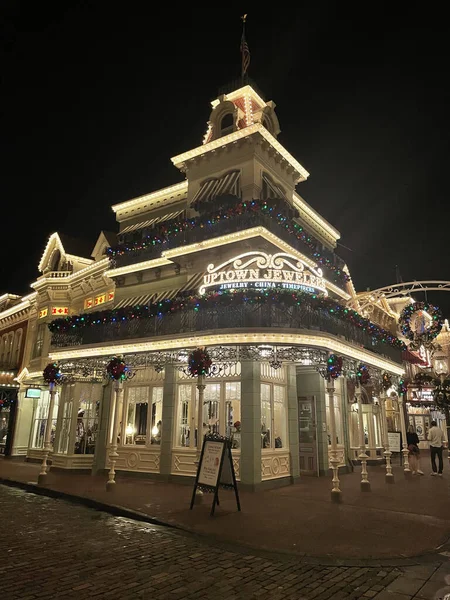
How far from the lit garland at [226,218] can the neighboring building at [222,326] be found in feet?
0.22

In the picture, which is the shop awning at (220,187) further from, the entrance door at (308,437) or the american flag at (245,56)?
the entrance door at (308,437)

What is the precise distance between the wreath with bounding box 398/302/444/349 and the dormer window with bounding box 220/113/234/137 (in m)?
10.9

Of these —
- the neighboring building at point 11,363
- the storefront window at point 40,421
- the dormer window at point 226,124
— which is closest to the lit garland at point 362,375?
the dormer window at point 226,124

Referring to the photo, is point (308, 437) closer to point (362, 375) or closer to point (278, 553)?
point (362, 375)

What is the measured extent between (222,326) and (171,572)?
23.1 ft

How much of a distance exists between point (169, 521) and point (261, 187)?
1283 centimetres

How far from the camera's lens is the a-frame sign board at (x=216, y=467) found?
9.84m

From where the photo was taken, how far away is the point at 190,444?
15.2m

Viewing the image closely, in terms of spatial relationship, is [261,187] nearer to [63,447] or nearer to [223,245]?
[223,245]

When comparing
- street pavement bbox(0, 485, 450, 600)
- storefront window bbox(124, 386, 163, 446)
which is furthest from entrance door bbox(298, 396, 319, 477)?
street pavement bbox(0, 485, 450, 600)

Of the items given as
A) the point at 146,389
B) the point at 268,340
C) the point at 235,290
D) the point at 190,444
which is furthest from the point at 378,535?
the point at 146,389

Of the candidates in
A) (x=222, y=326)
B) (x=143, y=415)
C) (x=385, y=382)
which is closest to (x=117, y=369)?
(x=222, y=326)

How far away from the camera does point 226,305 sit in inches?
484

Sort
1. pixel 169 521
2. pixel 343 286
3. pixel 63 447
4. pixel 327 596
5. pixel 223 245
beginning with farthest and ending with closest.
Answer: pixel 343 286
pixel 63 447
pixel 223 245
pixel 169 521
pixel 327 596
